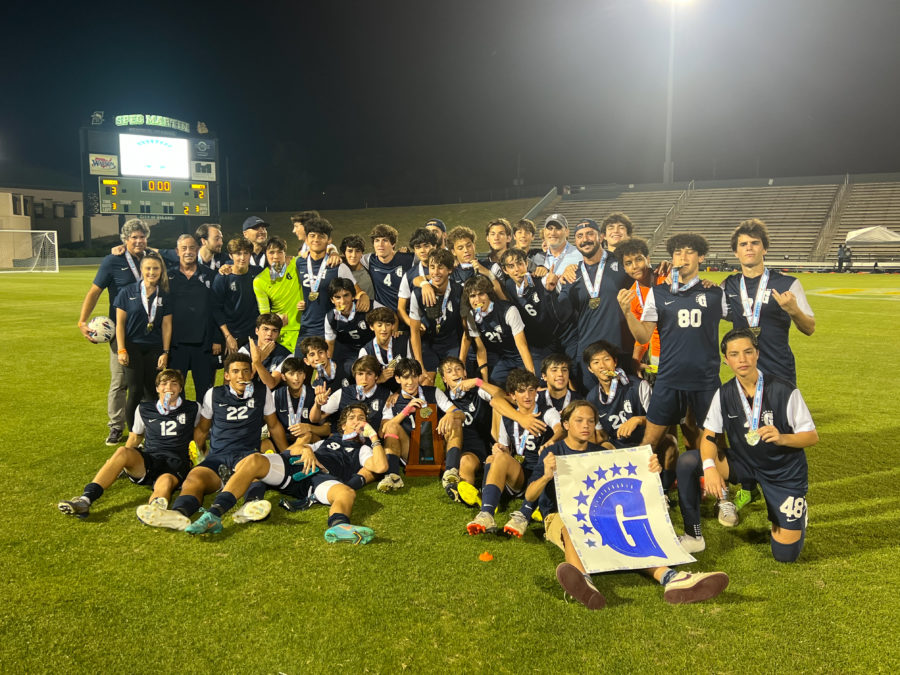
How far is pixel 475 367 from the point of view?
587 centimetres

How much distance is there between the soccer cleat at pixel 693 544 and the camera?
3.86 metres

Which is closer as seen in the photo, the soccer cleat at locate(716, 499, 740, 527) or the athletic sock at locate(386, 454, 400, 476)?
the soccer cleat at locate(716, 499, 740, 527)

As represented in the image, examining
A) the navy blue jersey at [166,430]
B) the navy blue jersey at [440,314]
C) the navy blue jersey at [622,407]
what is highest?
the navy blue jersey at [440,314]

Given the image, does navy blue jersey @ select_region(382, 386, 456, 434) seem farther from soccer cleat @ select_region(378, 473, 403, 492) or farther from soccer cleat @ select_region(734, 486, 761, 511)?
soccer cleat @ select_region(734, 486, 761, 511)

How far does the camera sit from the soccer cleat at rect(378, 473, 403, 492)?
195 inches

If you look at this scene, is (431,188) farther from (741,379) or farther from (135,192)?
(741,379)

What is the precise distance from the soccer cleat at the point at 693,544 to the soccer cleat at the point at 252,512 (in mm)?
2801

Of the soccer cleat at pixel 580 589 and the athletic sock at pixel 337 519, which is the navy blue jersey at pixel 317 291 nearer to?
the athletic sock at pixel 337 519

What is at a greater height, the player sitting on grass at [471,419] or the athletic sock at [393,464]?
the player sitting on grass at [471,419]

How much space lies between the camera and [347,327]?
592 centimetres

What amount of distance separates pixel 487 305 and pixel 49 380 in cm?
710

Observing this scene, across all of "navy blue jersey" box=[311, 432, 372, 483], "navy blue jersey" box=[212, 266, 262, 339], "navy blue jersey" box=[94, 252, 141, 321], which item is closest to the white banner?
"navy blue jersey" box=[311, 432, 372, 483]

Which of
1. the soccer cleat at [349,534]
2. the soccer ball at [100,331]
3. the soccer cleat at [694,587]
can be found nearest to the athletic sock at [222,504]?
the soccer cleat at [349,534]

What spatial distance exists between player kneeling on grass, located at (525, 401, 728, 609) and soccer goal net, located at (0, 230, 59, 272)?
135 feet
